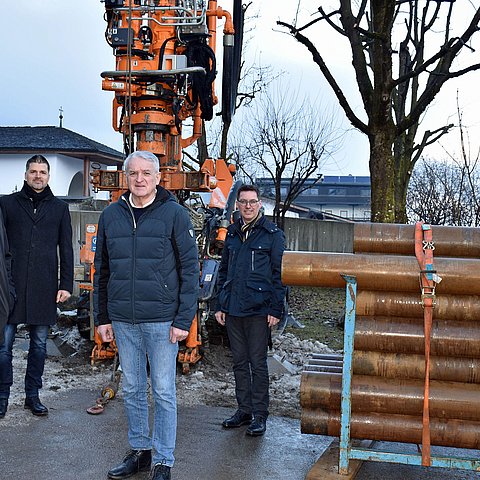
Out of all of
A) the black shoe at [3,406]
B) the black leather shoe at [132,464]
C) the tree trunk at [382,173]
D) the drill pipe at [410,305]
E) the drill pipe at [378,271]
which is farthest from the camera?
the tree trunk at [382,173]

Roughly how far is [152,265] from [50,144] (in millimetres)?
23640

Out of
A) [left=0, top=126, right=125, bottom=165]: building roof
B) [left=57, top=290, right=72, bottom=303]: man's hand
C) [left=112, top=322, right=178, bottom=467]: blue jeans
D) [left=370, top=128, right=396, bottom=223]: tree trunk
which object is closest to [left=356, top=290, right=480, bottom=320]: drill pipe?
[left=112, top=322, right=178, bottom=467]: blue jeans

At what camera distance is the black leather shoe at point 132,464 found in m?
4.45

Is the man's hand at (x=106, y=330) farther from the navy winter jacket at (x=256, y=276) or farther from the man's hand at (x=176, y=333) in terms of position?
the navy winter jacket at (x=256, y=276)

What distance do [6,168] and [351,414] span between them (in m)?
25.7

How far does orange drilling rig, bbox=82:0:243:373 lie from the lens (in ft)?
22.2

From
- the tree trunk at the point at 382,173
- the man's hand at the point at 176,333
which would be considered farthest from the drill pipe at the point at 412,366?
the tree trunk at the point at 382,173

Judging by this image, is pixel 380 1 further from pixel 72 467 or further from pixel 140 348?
pixel 72 467

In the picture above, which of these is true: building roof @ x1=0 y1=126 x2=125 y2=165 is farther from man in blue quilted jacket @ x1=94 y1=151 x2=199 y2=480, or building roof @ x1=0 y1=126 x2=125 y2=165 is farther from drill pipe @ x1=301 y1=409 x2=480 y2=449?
drill pipe @ x1=301 y1=409 x2=480 y2=449

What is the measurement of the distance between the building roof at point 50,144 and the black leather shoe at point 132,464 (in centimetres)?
2259

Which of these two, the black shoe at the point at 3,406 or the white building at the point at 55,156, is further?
the white building at the point at 55,156

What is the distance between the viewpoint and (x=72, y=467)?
15.3ft

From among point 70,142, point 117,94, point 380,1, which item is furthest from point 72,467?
point 70,142

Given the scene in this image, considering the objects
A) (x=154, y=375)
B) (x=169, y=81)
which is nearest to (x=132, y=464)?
(x=154, y=375)
